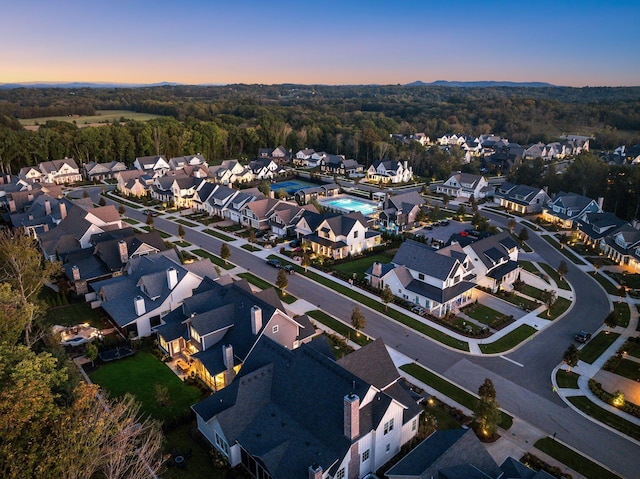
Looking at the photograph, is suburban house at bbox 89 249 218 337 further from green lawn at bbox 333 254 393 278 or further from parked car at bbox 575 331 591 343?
parked car at bbox 575 331 591 343

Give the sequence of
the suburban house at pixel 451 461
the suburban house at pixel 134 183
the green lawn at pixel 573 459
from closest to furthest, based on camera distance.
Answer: the suburban house at pixel 451 461 → the green lawn at pixel 573 459 → the suburban house at pixel 134 183

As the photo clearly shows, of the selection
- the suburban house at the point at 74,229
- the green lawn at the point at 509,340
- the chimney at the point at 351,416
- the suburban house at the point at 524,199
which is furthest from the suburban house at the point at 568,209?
the suburban house at the point at 74,229

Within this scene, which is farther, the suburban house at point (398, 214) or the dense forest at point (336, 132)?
the dense forest at point (336, 132)

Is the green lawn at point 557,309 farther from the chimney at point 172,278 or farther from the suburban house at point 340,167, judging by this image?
the suburban house at point 340,167

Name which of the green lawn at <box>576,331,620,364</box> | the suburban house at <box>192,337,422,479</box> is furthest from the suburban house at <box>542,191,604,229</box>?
the suburban house at <box>192,337,422,479</box>

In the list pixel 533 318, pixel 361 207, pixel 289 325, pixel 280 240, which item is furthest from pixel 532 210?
pixel 289 325

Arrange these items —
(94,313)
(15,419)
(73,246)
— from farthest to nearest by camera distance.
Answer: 1. (73,246)
2. (94,313)
3. (15,419)

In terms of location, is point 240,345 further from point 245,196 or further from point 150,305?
point 245,196

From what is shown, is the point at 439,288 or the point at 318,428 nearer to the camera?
the point at 318,428
